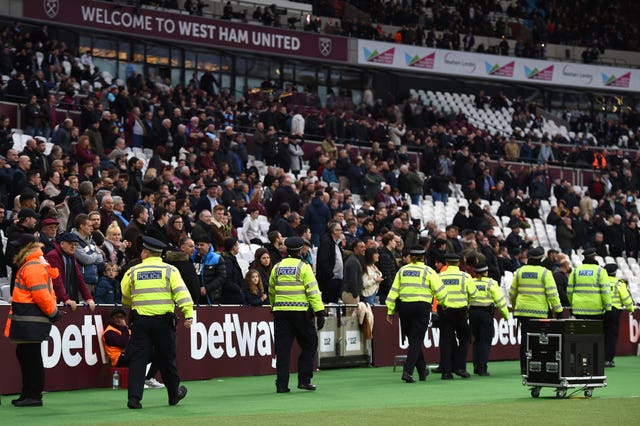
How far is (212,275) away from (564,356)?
223 inches

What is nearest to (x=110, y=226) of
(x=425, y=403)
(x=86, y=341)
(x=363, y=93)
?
(x=86, y=341)

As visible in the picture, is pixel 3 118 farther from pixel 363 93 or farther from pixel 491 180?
pixel 363 93

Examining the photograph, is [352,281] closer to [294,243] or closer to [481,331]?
[481,331]

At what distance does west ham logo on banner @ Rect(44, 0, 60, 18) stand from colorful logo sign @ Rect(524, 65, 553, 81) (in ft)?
74.2

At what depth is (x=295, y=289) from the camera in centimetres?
1505

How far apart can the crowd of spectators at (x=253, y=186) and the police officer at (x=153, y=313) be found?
142cm

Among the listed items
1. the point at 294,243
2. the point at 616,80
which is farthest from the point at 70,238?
the point at 616,80

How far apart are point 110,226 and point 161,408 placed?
4.51 m

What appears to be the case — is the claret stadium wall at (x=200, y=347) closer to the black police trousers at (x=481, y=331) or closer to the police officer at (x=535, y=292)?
the black police trousers at (x=481, y=331)

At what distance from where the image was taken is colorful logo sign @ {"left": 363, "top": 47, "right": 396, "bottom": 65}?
46.7m

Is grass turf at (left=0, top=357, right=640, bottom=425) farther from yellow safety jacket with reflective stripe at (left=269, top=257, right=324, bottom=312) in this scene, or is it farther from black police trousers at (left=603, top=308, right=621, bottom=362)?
black police trousers at (left=603, top=308, right=621, bottom=362)

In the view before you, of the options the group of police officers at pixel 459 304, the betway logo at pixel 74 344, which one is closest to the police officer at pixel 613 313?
the group of police officers at pixel 459 304

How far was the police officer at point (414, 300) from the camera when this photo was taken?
16.5 metres

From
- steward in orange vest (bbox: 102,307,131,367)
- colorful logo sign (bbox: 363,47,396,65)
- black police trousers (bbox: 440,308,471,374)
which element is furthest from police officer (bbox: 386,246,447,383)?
colorful logo sign (bbox: 363,47,396,65)
